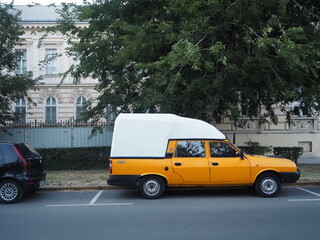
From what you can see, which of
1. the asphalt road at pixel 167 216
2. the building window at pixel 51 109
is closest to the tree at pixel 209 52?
the asphalt road at pixel 167 216

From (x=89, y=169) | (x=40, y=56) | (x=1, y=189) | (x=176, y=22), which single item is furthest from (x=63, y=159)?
(x=40, y=56)

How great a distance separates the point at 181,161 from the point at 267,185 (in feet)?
8.39

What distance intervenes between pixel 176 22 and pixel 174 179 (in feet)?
22.4

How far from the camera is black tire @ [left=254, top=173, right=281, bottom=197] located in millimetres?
9484

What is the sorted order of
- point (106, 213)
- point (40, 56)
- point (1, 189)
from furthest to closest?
point (40, 56) < point (1, 189) < point (106, 213)

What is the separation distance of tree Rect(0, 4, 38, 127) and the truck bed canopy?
28.7 feet

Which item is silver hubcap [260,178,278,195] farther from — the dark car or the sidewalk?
the sidewalk

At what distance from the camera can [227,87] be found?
1196cm

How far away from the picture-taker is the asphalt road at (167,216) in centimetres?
604

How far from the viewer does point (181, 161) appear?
9391 millimetres

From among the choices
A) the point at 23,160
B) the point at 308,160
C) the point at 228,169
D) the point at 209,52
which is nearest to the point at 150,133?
the point at 228,169

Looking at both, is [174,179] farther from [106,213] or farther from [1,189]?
[1,189]

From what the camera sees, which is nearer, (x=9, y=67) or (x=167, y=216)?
(x=167, y=216)

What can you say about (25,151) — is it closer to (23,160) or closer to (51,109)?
(23,160)
